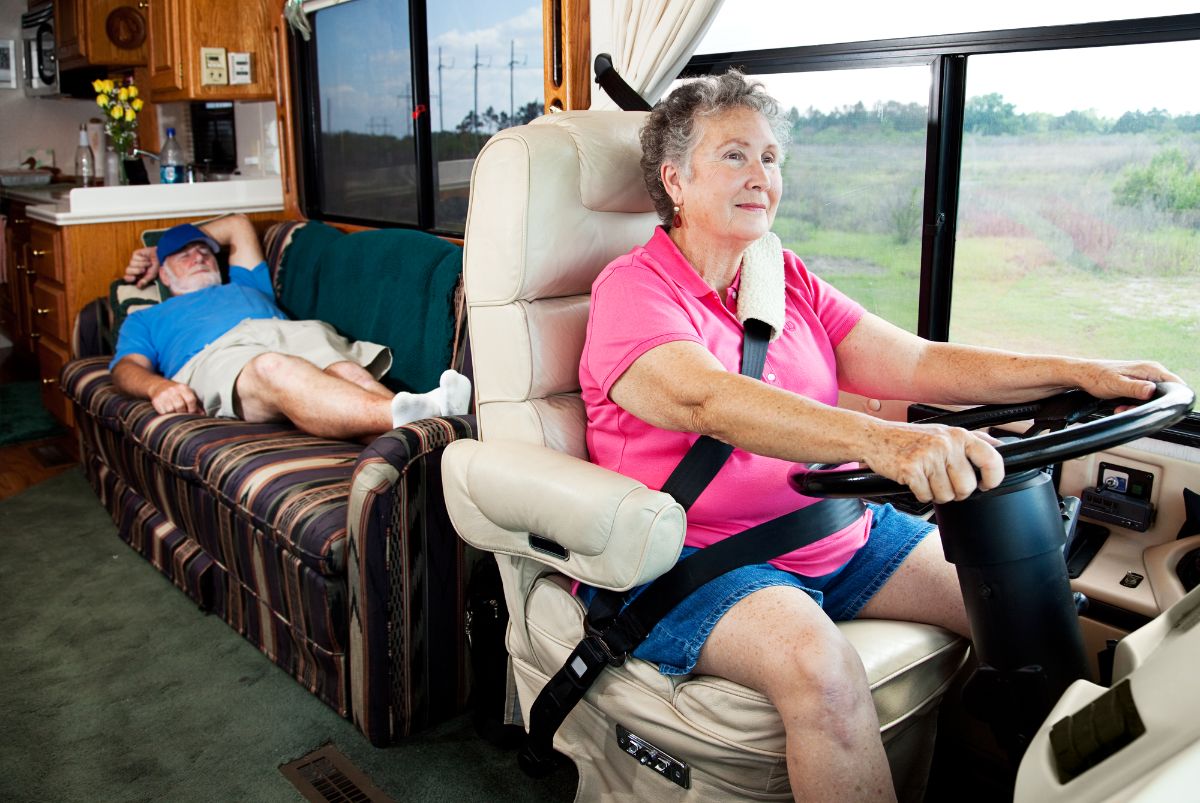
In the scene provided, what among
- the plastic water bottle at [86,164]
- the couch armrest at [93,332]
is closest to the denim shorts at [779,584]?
the couch armrest at [93,332]

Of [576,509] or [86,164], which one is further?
[86,164]

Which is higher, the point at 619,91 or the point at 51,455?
the point at 619,91

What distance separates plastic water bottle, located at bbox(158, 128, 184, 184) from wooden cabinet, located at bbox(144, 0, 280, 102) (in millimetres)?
235

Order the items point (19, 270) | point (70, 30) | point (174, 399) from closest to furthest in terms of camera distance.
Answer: point (174, 399)
point (19, 270)
point (70, 30)

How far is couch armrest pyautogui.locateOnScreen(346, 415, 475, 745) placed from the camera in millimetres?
2029

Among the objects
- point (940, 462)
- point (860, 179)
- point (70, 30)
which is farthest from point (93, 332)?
point (940, 462)

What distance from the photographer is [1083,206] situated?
204cm

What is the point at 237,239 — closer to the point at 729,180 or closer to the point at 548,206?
the point at 548,206

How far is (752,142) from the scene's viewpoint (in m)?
1.72

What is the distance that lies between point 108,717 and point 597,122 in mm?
1611

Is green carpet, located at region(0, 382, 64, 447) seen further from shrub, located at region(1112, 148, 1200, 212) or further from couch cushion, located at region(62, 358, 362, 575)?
shrub, located at region(1112, 148, 1200, 212)

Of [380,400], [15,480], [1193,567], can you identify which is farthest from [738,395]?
[15,480]

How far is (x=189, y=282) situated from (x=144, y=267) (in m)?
0.21

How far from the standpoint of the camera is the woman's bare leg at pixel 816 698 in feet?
4.41
